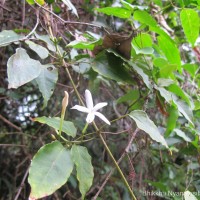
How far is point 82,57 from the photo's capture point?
0.73 m

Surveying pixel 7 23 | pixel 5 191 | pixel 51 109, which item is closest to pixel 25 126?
pixel 51 109

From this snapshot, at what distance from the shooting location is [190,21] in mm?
712

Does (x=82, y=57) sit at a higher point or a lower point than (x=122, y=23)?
higher

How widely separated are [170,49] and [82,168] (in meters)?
0.40

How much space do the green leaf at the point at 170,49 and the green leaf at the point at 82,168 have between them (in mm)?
371

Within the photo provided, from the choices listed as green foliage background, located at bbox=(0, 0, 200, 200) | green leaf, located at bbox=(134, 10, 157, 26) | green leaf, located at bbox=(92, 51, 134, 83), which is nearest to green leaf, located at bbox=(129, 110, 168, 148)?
green foliage background, located at bbox=(0, 0, 200, 200)

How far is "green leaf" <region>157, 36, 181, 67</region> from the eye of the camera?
2.44 feet

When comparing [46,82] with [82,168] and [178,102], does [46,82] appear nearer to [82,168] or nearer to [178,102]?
[82,168]

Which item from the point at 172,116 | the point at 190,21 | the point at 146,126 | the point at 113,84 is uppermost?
the point at 190,21

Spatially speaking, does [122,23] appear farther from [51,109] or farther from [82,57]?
[82,57]

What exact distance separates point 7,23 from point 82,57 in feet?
1.52

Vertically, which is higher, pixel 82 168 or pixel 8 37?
pixel 8 37

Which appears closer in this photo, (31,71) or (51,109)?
(31,71)

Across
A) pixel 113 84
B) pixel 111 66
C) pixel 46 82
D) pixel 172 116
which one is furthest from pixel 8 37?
pixel 113 84
